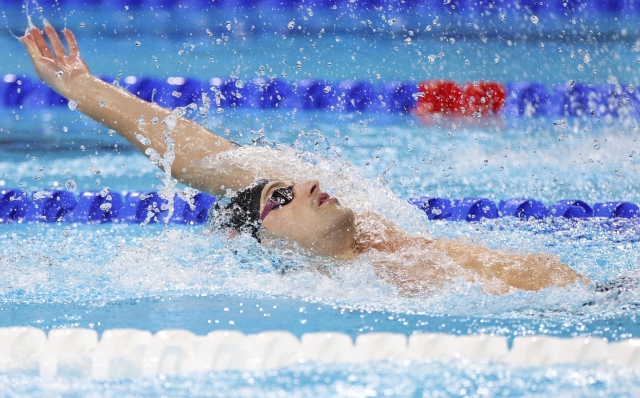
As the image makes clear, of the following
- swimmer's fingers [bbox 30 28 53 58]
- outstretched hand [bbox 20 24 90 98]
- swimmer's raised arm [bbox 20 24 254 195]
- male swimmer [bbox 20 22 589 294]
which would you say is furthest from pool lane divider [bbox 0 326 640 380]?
swimmer's fingers [bbox 30 28 53 58]

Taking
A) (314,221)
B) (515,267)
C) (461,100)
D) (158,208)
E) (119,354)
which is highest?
(461,100)

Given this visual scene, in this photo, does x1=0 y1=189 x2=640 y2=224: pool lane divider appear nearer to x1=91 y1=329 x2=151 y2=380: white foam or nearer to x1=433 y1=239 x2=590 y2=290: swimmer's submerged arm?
x1=433 y1=239 x2=590 y2=290: swimmer's submerged arm

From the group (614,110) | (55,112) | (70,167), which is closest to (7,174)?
(70,167)

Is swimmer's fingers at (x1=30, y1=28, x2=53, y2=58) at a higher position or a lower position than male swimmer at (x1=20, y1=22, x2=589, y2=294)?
higher

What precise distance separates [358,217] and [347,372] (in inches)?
30.1

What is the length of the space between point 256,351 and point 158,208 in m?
1.62

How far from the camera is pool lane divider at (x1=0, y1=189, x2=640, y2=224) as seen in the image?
2988 millimetres

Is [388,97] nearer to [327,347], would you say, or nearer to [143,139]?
[143,139]

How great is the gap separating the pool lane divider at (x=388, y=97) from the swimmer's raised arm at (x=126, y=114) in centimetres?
179

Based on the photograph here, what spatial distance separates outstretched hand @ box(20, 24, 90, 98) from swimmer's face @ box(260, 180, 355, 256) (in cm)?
78

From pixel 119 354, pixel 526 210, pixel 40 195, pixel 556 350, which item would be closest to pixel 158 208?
pixel 40 195

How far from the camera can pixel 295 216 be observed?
2000mm

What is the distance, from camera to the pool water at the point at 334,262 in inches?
58.7

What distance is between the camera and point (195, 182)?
2385 mm
